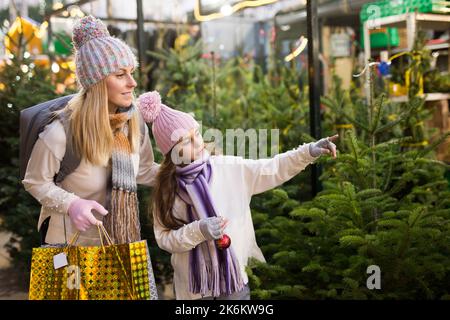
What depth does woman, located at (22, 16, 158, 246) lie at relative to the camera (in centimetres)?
253

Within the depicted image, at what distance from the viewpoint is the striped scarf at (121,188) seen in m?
2.58

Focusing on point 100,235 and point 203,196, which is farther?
point 203,196

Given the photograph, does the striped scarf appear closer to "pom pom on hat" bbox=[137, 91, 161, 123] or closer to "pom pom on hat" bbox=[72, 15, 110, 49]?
"pom pom on hat" bbox=[137, 91, 161, 123]

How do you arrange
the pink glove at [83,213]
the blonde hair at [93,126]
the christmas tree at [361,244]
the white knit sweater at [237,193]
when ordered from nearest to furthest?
the pink glove at [83,213], the blonde hair at [93,126], the white knit sweater at [237,193], the christmas tree at [361,244]

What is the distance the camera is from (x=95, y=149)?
8.30ft

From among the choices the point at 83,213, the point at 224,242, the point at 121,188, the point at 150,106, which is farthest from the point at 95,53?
the point at 224,242

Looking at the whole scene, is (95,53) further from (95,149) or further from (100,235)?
(100,235)

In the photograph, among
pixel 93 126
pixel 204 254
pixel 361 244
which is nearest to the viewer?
pixel 93 126

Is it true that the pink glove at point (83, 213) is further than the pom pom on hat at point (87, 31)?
No

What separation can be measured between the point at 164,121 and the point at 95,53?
15.5 inches

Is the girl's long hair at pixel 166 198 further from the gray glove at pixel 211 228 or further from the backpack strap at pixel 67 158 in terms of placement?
the backpack strap at pixel 67 158

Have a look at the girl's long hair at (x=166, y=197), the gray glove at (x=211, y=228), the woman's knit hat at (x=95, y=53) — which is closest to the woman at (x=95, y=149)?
the woman's knit hat at (x=95, y=53)

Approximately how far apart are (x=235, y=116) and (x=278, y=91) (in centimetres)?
122
